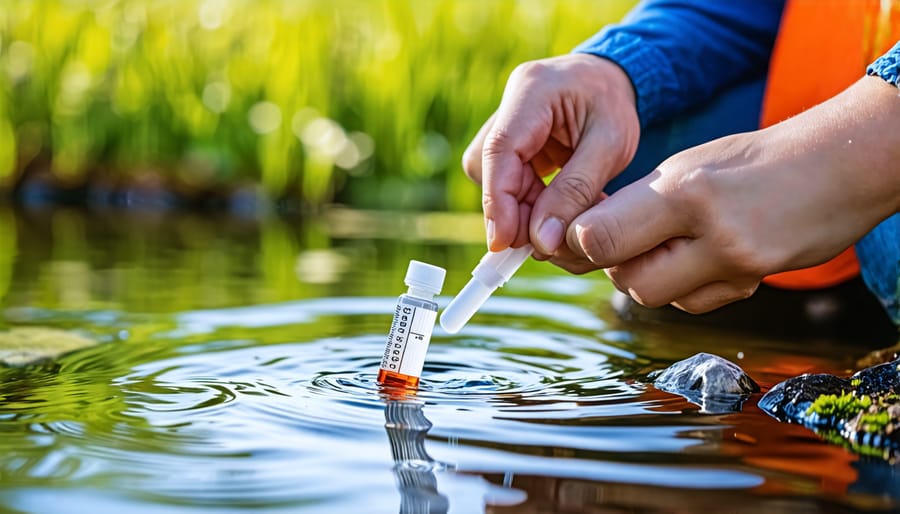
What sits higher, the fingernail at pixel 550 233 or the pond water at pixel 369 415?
the fingernail at pixel 550 233

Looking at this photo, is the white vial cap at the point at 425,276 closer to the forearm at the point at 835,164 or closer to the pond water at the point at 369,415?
the pond water at the point at 369,415

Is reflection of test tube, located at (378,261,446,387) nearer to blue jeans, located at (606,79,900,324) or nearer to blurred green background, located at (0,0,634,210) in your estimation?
blue jeans, located at (606,79,900,324)

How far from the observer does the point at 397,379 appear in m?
1.83

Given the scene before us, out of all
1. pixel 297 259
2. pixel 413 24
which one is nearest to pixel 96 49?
pixel 413 24

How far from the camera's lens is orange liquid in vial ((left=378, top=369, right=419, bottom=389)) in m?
1.82

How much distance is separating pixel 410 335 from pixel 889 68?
32.2 inches

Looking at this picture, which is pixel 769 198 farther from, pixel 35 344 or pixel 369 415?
pixel 35 344

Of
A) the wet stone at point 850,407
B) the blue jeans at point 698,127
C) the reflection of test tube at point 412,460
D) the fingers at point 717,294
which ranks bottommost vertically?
the reflection of test tube at point 412,460

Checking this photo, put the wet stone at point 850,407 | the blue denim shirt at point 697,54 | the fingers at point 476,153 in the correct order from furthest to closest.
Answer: the blue denim shirt at point 697,54
the fingers at point 476,153
the wet stone at point 850,407

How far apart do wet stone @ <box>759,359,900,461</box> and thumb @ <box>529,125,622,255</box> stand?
1.35ft

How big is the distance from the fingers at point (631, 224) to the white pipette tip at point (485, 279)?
19 cm

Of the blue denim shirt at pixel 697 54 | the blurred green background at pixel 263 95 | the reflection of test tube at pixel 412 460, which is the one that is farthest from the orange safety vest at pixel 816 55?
the blurred green background at pixel 263 95

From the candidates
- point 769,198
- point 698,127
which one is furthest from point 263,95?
point 769,198

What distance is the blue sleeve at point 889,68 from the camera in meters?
1.53
